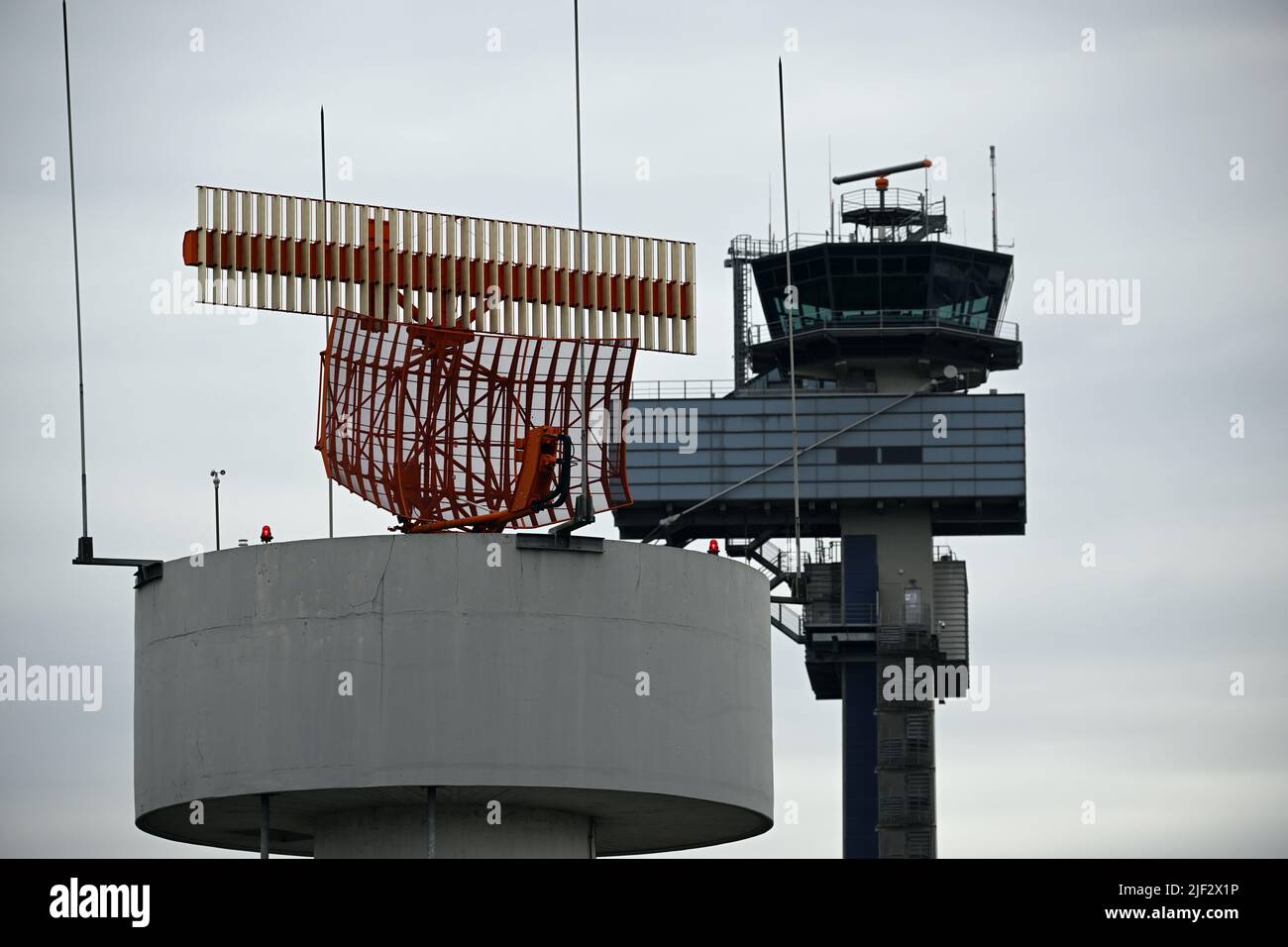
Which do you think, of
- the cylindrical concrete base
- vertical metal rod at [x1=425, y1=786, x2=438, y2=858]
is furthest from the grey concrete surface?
vertical metal rod at [x1=425, y1=786, x2=438, y2=858]

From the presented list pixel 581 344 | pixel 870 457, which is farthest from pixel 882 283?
pixel 581 344

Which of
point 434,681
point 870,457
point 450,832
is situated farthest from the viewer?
point 870,457

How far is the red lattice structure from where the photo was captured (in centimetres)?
4528

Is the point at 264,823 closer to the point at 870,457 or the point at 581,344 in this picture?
the point at 581,344

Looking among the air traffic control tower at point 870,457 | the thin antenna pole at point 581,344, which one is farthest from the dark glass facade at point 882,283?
the thin antenna pole at point 581,344

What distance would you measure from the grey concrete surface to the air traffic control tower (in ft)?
278

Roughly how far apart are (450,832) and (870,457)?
3535 inches

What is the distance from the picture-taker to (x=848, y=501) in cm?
13188

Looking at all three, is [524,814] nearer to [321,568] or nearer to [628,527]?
[321,568]

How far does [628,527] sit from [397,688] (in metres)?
91.5

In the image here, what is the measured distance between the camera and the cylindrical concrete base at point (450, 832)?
42.9 m

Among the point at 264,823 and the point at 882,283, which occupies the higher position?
the point at 882,283

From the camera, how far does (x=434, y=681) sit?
4144 centimetres
